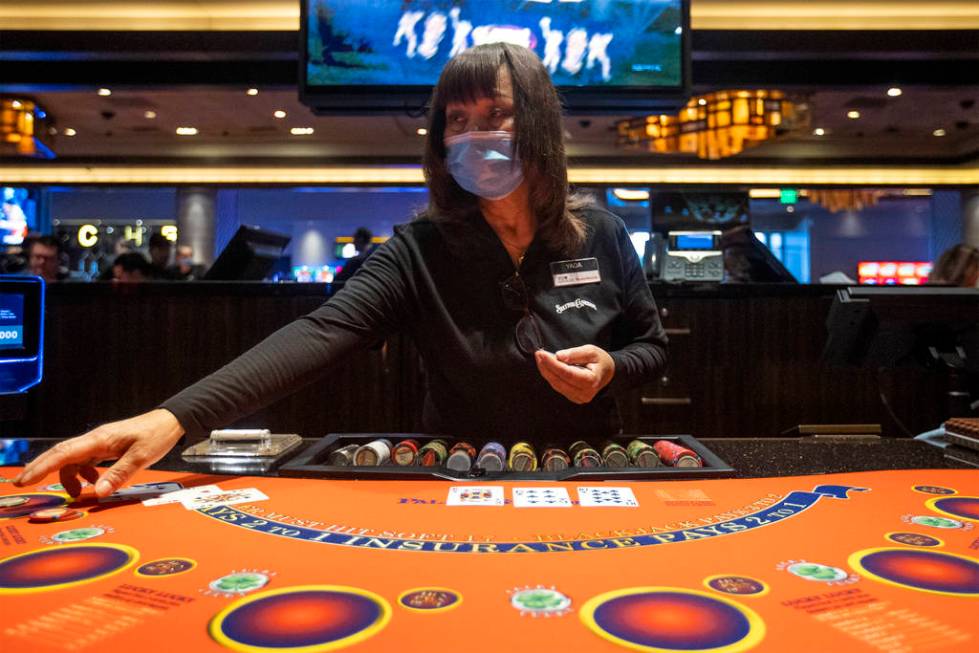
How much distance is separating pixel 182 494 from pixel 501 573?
50 cm

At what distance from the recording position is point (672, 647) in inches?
20.5

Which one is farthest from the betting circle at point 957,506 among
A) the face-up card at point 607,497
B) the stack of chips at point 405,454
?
the stack of chips at point 405,454

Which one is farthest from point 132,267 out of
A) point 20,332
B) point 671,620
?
point 671,620

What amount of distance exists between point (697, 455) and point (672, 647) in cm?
63

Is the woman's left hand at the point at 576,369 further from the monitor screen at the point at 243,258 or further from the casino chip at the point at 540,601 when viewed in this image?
the monitor screen at the point at 243,258

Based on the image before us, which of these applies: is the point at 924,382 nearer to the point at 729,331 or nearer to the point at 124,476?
the point at 729,331

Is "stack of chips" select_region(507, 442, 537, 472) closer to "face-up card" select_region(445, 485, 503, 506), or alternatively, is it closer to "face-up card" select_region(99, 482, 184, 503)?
"face-up card" select_region(445, 485, 503, 506)

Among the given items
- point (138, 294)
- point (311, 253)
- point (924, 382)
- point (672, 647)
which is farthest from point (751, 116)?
point (311, 253)

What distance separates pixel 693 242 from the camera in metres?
3.32

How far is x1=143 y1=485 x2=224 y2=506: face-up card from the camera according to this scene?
0.91m

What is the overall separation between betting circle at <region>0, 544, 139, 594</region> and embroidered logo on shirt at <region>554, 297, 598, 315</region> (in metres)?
0.86

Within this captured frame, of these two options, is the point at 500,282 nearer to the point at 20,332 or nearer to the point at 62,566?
the point at 62,566

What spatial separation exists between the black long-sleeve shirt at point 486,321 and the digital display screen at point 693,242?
1927 mm

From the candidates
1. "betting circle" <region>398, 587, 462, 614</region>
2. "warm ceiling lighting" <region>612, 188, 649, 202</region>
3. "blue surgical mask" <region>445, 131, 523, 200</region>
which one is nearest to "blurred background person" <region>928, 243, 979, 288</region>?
"blue surgical mask" <region>445, 131, 523, 200</region>
